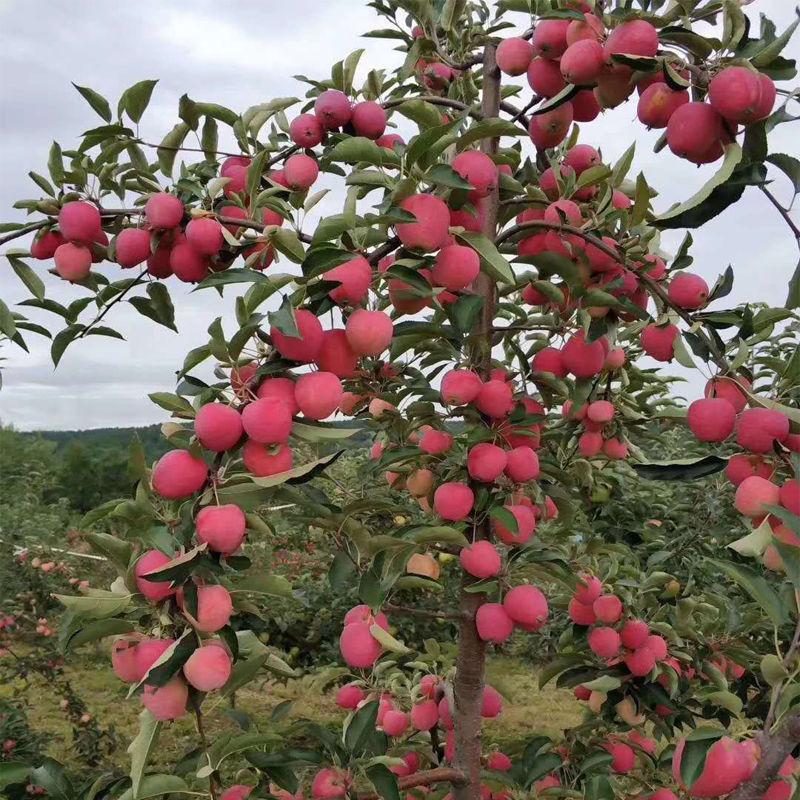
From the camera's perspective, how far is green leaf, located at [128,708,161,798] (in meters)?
0.92

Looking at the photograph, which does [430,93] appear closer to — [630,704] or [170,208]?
[170,208]

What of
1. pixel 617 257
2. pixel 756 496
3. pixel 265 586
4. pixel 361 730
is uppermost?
pixel 617 257

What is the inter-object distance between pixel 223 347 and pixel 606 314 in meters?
0.73

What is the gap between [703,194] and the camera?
0.89 meters

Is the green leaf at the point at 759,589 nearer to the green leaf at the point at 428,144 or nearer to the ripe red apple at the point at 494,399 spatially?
the ripe red apple at the point at 494,399

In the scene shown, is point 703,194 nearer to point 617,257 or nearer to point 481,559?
point 617,257

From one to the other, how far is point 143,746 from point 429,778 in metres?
0.71

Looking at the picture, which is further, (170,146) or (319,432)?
(170,146)

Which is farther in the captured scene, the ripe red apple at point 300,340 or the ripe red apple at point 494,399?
the ripe red apple at point 494,399

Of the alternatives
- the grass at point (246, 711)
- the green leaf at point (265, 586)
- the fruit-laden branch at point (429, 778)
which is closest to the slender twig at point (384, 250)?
the green leaf at point (265, 586)

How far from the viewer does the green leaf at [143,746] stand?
919mm

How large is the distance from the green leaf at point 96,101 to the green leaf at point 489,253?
2.57ft

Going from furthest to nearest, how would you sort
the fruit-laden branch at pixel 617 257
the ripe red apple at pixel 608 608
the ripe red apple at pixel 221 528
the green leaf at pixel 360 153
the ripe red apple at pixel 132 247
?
1. the ripe red apple at pixel 608 608
2. the ripe red apple at pixel 132 247
3. the fruit-laden branch at pixel 617 257
4. the green leaf at pixel 360 153
5. the ripe red apple at pixel 221 528

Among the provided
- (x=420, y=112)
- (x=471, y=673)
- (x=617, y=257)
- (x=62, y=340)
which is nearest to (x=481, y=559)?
(x=471, y=673)
